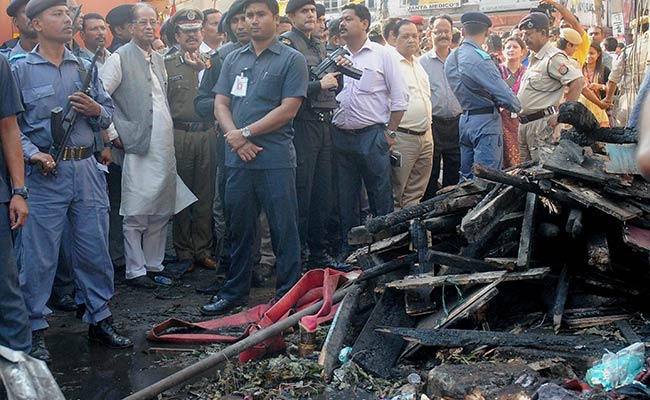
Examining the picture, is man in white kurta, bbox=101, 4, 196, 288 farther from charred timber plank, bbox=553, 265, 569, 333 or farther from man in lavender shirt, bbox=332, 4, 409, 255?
charred timber plank, bbox=553, 265, 569, 333

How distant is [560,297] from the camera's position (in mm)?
5074

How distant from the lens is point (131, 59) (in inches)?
297

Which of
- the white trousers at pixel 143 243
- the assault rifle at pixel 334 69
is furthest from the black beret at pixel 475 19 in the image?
the white trousers at pixel 143 243

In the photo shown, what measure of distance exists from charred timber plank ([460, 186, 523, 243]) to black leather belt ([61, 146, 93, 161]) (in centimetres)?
288

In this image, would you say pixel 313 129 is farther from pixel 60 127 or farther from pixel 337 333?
pixel 337 333

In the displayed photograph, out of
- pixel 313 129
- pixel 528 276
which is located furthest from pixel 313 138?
pixel 528 276

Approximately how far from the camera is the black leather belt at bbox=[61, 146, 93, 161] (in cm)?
586

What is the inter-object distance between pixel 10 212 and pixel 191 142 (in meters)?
3.43

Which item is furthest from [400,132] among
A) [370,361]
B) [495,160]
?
[370,361]

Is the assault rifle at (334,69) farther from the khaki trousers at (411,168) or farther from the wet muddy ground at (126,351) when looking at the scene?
the wet muddy ground at (126,351)

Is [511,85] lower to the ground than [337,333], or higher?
higher

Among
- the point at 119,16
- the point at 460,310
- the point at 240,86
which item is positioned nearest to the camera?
the point at 460,310

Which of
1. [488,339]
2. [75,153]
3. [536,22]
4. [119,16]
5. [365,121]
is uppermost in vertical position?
[119,16]

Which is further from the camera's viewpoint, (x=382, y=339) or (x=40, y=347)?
(x=40, y=347)
